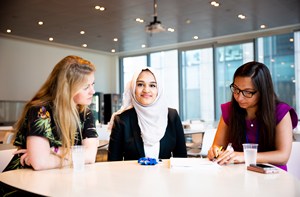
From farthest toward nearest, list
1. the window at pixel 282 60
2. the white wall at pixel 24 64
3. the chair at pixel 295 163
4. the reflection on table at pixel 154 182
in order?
the white wall at pixel 24 64
the window at pixel 282 60
the chair at pixel 295 163
the reflection on table at pixel 154 182

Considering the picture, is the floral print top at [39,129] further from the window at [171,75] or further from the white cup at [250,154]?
the window at [171,75]

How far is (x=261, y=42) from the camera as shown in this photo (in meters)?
9.53

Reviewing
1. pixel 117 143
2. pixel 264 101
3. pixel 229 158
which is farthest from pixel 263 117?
pixel 117 143

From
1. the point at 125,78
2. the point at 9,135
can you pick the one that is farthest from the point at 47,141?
the point at 125,78

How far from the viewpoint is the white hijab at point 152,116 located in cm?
215

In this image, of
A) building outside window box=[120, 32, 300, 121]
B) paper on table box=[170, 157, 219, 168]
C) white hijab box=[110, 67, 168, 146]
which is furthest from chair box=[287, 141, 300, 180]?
building outside window box=[120, 32, 300, 121]

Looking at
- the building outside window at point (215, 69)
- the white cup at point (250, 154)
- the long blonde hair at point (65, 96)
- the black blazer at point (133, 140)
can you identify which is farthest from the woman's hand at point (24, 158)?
the building outside window at point (215, 69)

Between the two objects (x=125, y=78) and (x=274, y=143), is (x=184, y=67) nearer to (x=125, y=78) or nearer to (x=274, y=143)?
(x=125, y=78)

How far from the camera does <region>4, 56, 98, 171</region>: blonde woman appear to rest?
158 centimetres

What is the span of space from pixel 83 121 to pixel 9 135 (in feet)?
10.2

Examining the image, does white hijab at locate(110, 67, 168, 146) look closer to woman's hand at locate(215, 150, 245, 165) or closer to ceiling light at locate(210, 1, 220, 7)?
woman's hand at locate(215, 150, 245, 165)

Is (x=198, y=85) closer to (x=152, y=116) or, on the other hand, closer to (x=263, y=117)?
(x=152, y=116)

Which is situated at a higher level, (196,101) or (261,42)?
(261,42)

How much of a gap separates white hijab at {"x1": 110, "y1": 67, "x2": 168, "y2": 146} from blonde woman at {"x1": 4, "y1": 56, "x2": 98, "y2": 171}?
0.43 metres
